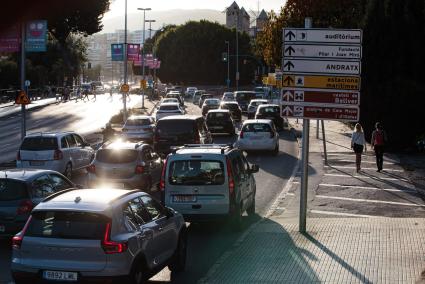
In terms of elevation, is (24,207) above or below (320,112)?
below

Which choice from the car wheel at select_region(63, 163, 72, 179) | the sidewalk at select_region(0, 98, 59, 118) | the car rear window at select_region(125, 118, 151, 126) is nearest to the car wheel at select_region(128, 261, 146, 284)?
the car wheel at select_region(63, 163, 72, 179)

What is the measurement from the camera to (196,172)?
610 inches

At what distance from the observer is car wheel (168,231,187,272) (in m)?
11.9

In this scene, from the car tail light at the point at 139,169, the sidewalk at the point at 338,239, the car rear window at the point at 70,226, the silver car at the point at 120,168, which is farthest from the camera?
the car tail light at the point at 139,169

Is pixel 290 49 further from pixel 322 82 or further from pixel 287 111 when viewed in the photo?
pixel 287 111

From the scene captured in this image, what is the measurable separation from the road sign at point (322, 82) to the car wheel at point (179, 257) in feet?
14.7

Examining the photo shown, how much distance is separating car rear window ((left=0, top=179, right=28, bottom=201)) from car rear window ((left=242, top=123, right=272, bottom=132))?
19.5 m

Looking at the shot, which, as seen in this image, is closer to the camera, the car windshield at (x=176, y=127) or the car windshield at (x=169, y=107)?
the car windshield at (x=176, y=127)

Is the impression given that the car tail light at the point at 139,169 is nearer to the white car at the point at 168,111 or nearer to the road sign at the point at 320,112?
the road sign at the point at 320,112

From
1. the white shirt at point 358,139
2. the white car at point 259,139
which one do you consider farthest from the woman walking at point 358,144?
the white car at point 259,139

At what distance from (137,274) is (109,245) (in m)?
0.74

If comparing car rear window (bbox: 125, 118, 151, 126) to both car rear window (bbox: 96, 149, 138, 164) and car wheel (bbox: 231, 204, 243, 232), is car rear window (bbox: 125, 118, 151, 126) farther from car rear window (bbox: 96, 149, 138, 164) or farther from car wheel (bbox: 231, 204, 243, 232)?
car wheel (bbox: 231, 204, 243, 232)

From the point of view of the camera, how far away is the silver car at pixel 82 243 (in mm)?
9516

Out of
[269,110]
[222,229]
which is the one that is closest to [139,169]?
[222,229]
